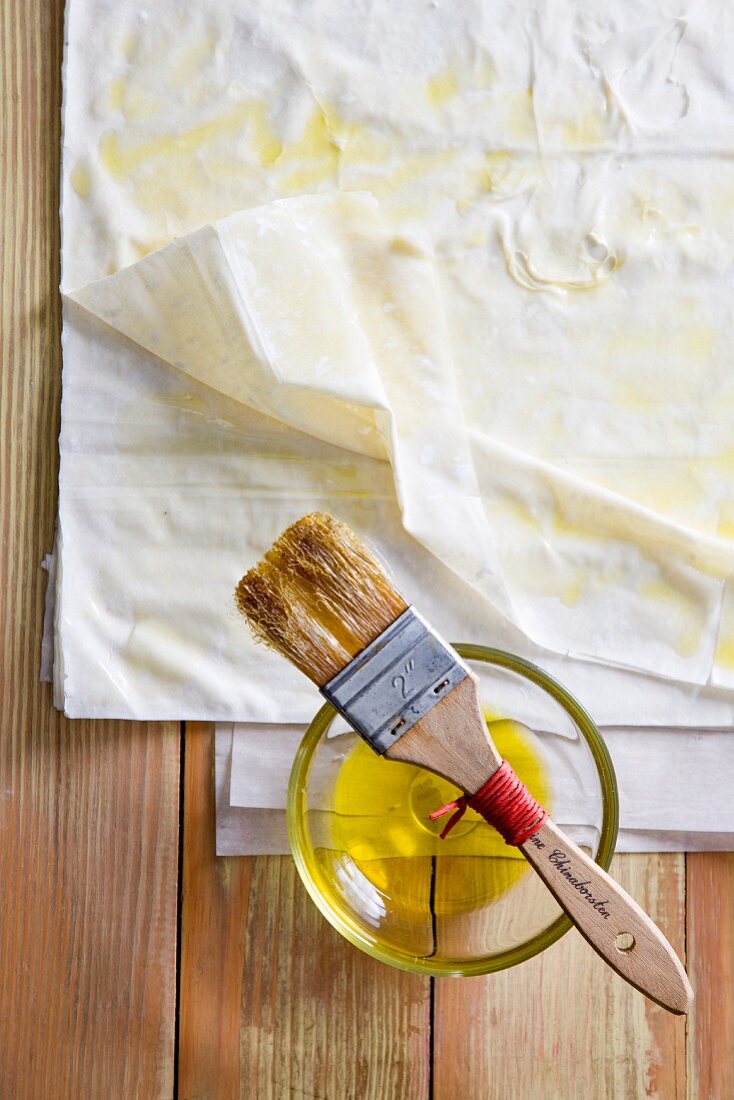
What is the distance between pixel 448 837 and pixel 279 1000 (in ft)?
0.42

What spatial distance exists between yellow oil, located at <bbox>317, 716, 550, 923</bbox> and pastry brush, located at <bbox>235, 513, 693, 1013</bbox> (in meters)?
0.07

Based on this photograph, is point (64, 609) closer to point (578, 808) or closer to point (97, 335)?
point (97, 335)

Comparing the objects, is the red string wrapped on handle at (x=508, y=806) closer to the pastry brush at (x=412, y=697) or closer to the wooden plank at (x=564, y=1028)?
the pastry brush at (x=412, y=697)

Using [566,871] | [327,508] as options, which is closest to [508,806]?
[566,871]

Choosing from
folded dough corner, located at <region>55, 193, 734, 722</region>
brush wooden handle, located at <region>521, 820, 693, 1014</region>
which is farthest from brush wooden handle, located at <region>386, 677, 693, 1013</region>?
folded dough corner, located at <region>55, 193, 734, 722</region>

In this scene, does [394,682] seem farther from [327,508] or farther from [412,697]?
[327,508]

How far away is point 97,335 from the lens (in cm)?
49

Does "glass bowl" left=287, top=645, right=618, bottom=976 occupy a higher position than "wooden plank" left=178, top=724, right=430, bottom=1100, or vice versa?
"glass bowl" left=287, top=645, right=618, bottom=976

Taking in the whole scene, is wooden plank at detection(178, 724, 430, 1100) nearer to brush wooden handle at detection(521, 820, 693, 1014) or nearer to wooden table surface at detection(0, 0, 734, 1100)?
wooden table surface at detection(0, 0, 734, 1100)

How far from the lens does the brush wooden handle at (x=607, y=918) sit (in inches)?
15.4

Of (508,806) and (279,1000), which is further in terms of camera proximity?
(279,1000)

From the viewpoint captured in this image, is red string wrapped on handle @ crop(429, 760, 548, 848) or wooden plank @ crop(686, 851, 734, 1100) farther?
wooden plank @ crop(686, 851, 734, 1100)

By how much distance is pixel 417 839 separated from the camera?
0.47 meters

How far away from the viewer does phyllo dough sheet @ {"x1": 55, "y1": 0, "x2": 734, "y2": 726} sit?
480 millimetres
